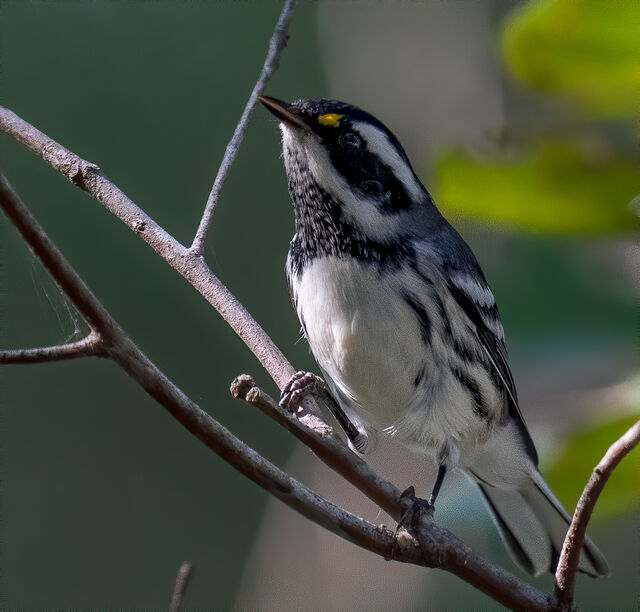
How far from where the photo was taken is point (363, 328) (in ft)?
5.66

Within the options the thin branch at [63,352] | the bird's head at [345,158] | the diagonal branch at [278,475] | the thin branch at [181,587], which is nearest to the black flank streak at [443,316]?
the bird's head at [345,158]

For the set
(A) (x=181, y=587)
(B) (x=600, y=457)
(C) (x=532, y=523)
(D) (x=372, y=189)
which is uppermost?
(D) (x=372, y=189)

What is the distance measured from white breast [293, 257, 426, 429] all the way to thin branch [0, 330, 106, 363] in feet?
2.76

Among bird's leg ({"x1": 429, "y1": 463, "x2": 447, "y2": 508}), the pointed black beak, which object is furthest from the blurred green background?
the pointed black beak

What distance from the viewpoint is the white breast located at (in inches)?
67.5

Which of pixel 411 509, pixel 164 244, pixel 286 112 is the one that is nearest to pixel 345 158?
pixel 286 112

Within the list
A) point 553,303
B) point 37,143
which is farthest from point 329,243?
point 37,143

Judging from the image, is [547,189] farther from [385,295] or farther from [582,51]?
[385,295]

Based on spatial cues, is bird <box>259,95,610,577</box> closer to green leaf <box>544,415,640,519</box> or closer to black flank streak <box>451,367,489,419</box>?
black flank streak <box>451,367,489,419</box>

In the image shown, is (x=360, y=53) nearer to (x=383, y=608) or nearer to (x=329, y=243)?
(x=329, y=243)

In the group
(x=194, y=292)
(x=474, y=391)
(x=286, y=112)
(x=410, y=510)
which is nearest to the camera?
(x=410, y=510)

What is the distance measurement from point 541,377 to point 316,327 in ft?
1.94

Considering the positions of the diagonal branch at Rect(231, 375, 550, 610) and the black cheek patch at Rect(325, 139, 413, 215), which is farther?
the black cheek patch at Rect(325, 139, 413, 215)

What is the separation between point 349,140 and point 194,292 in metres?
2.05
